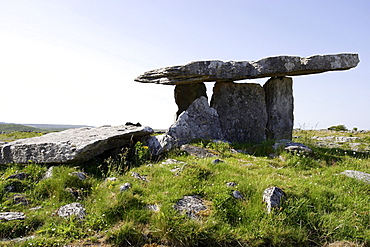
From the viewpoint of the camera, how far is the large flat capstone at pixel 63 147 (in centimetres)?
886

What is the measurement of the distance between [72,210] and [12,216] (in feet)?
3.98

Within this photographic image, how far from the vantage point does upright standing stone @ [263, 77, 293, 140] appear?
1466 cm

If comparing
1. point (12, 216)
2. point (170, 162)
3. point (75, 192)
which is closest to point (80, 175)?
point (75, 192)

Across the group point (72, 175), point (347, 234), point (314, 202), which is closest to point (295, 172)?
point (314, 202)

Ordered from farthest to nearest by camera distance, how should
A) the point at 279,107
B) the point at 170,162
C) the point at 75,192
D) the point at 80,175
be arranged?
the point at 279,107 < the point at 170,162 < the point at 80,175 < the point at 75,192

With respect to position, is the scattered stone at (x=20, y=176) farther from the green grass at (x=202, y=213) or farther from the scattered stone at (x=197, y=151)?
the scattered stone at (x=197, y=151)

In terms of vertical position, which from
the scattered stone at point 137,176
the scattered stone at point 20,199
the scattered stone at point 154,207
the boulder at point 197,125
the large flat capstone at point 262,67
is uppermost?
the large flat capstone at point 262,67

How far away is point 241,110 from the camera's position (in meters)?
14.3

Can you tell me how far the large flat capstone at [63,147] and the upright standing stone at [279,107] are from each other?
7.52m

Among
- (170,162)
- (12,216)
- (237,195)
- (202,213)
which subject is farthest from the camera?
(170,162)

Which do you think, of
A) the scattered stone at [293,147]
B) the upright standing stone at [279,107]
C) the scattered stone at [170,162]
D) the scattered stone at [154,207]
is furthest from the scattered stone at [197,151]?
the upright standing stone at [279,107]

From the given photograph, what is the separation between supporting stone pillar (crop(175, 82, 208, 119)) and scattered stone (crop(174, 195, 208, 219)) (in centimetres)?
944

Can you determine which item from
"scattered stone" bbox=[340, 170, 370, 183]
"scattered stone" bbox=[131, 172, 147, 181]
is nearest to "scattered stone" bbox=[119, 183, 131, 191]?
"scattered stone" bbox=[131, 172, 147, 181]

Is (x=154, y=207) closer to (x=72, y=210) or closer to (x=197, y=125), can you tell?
(x=72, y=210)
